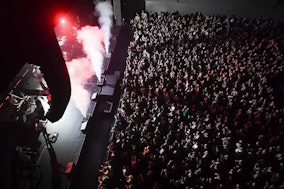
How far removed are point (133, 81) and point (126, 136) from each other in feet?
12.0

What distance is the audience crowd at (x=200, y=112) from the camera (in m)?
11.1

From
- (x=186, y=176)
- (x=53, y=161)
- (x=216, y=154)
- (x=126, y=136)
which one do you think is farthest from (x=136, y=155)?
(x=53, y=161)

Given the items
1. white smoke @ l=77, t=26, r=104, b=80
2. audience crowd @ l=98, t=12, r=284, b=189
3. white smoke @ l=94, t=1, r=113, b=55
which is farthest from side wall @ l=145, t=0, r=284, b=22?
white smoke @ l=77, t=26, r=104, b=80

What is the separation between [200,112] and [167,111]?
5.28ft

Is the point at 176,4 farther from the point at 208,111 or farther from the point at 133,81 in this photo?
the point at 208,111

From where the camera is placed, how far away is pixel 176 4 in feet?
70.5

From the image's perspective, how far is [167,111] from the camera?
1359 cm

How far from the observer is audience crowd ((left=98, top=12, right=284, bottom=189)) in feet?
36.3

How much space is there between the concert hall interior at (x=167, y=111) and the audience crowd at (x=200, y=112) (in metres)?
0.05

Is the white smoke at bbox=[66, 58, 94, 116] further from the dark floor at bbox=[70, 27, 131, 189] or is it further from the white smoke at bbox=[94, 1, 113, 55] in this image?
the white smoke at bbox=[94, 1, 113, 55]

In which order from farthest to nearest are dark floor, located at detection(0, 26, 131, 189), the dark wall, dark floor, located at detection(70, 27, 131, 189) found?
the dark wall
dark floor, located at detection(70, 27, 131, 189)
dark floor, located at detection(0, 26, 131, 189)

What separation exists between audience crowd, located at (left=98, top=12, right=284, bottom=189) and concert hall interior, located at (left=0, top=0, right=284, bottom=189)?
5cm

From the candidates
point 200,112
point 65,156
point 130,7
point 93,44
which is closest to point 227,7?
Answer: point 130,7

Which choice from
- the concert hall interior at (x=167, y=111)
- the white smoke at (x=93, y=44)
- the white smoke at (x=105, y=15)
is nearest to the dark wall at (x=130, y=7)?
the concert hall interior at (x=167, y=111)
